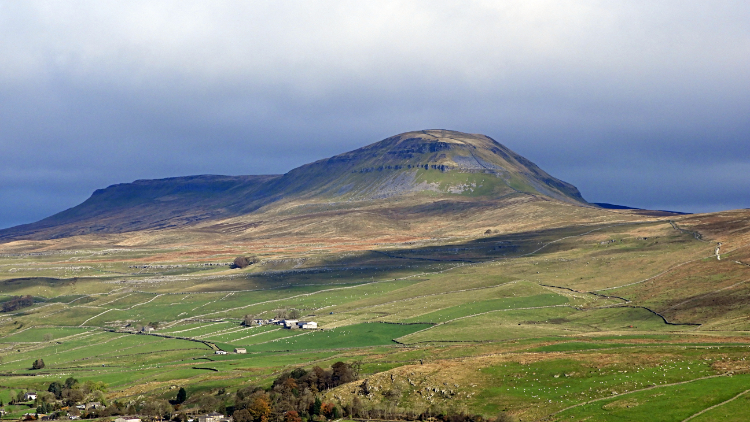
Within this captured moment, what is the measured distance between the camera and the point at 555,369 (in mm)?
91750

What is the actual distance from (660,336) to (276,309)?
3670 inches

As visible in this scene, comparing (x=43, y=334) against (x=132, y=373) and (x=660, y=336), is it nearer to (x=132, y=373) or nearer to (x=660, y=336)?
(x=132, y=373)

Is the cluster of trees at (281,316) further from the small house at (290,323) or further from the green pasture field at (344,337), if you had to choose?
the green pasture field at (344,337)

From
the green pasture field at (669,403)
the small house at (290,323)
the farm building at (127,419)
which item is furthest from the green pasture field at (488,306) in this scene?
the green pasture field at (669,403)

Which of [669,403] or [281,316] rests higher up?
[281,316]

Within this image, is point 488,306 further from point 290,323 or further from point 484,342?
point 290,323

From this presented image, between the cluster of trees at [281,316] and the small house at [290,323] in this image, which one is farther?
the cluster of trees at [281,316]

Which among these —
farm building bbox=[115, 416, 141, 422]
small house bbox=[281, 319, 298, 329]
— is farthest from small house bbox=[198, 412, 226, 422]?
small house bbox=[281, 319, 298, 329]

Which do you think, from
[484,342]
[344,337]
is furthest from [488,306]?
[484,342]

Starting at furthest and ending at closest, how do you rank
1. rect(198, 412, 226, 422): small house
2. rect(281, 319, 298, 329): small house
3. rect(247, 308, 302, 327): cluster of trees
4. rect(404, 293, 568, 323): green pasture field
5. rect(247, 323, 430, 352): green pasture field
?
rect(247, 308, 302, 327): cluster of trees → rect(281, 319, 298, 329): small house → rect(404, 293, 568, 323): green pasture field → rect(247, 323, 430, 352): green pasture field → rect(198, 412, 226, 422): small house

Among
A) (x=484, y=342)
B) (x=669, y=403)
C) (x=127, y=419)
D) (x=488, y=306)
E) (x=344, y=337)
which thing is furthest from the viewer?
(x=488, y=306)

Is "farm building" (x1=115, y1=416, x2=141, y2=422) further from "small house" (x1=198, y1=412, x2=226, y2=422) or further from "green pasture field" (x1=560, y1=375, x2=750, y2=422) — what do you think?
"green pasture field" (x1=560, y1=375, x2=750, y2=422)

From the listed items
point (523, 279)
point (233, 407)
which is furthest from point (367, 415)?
point (523, 279)

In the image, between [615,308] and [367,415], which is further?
[615,308]
